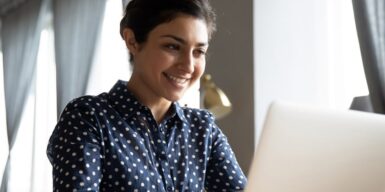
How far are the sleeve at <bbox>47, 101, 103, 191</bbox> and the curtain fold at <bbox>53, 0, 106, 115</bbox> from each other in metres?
2.04

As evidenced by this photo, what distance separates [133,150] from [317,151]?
565 mm

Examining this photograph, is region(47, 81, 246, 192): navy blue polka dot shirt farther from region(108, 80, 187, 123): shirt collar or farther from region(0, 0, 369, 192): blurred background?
region(0, 0, 369, 192): blurred background

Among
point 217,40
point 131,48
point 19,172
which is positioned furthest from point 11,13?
point 131,48

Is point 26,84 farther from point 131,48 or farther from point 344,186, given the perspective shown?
point 344,186

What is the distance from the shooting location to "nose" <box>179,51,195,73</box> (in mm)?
1375

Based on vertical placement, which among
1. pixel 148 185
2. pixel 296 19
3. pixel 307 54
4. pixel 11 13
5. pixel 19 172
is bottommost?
pixel 19 172

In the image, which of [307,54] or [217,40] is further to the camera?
[217,40]

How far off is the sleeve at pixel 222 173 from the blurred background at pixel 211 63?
1.05 metres

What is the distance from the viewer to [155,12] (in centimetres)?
140

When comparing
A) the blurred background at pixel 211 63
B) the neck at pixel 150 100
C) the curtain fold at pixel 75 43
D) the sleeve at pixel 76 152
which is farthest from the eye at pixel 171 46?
the curtain fold at pixel 75 43

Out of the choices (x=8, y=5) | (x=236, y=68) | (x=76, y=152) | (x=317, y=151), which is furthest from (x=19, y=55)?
(x=317, y=151)

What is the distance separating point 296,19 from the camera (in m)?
2.65

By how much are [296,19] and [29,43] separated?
1.83 m

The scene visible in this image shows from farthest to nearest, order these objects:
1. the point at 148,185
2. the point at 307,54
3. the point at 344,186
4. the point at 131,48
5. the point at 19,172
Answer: the point at 19,172, the point at 307,54, the point at 131,48, the point at 148,185, the point at 344,186
